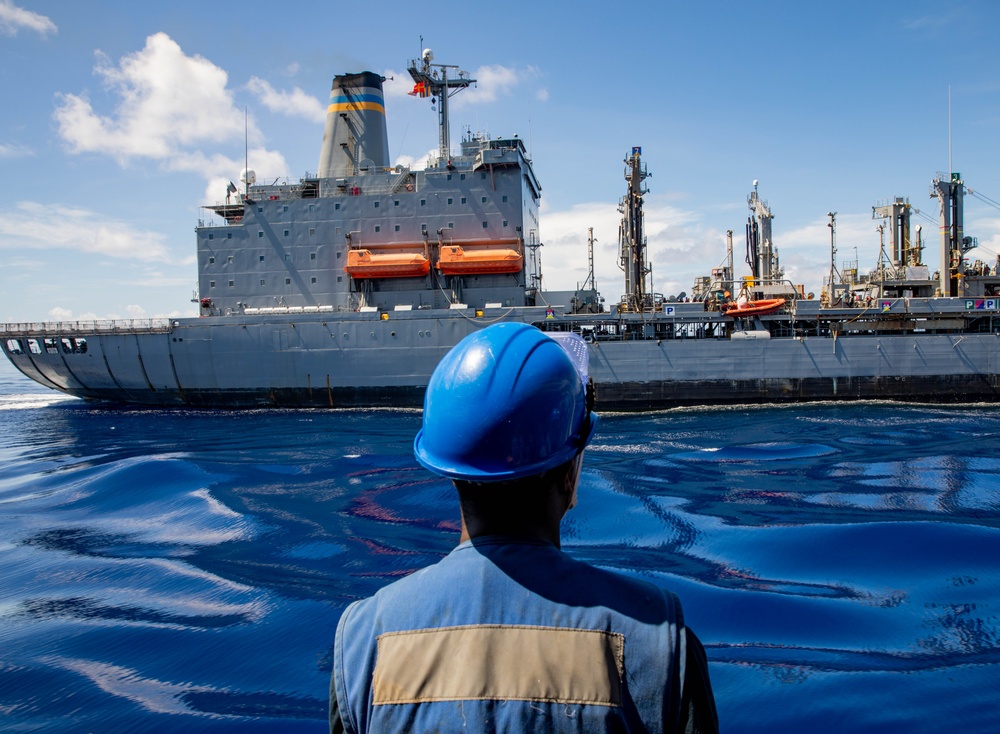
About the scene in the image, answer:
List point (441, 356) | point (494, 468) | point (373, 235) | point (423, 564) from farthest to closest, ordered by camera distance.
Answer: point (373, 235), point (441, 356), point (423, 564), point (494, 468)

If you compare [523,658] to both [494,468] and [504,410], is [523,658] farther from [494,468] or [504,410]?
[504,410]

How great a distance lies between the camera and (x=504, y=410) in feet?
4.41

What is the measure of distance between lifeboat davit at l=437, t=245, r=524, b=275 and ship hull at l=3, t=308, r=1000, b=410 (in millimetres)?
1908

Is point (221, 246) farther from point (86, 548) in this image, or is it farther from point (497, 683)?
point (497, 683)

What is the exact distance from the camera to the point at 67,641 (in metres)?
4.64

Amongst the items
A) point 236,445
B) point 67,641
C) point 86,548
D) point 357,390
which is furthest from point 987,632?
point 357,390

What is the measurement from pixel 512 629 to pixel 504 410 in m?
0.44

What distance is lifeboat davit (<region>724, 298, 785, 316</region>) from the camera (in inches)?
803

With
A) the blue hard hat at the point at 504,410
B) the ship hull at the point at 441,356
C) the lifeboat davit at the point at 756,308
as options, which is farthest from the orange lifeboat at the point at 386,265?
the blue hard hat at the point at 504,410

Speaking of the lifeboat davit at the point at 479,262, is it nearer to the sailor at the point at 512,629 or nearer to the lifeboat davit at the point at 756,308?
the lifeboat davit at the point at 756,308

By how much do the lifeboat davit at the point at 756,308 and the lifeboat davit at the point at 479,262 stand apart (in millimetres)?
7553

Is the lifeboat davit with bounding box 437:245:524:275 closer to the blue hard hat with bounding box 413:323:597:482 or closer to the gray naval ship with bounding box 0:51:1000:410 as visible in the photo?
the gray naval ship with bounding box 0:51:1000:410

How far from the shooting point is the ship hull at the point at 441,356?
20328 millimetres

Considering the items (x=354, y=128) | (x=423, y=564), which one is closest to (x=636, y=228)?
(x=354, y=128)
